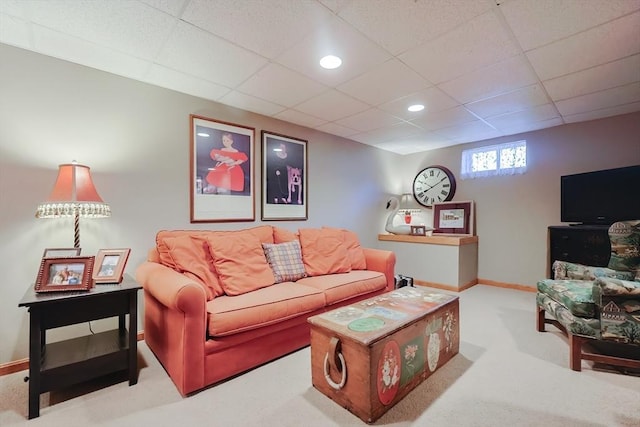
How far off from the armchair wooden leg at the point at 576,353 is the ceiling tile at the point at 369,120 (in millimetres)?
2544

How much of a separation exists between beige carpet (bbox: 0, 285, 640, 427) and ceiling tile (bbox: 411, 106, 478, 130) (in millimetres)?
2381

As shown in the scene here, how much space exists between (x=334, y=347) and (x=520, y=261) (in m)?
3.63

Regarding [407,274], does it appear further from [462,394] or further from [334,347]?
[334,347]

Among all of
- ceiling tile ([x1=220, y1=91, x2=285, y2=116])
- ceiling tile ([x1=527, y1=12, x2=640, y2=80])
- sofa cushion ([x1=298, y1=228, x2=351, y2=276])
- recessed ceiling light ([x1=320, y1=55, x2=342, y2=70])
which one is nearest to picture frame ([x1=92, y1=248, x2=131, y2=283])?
sofa cushion ([x1=298, y1=228, x2=351, y2=276])

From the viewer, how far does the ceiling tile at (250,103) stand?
9.14 feet

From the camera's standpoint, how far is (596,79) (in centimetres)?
241

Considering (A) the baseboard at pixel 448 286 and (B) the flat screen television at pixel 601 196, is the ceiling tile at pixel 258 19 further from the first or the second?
(A) the baseboard at pixel 448 286

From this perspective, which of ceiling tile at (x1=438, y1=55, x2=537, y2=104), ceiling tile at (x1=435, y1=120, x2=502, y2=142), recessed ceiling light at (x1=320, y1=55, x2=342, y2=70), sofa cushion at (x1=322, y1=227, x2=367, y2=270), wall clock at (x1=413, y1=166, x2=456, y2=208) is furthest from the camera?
wall clock at (x1=413, y1=166, x2=456, y2=208)

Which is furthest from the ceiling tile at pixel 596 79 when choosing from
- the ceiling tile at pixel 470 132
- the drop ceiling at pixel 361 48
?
the ceiling tile at pixel 470 132

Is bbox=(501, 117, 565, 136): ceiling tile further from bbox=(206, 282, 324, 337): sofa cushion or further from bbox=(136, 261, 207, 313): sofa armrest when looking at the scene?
bbox=(136, 261, 207, 313): sofa armrest

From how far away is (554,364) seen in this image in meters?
2.02

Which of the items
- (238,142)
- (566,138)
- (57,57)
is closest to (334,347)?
(238,142)

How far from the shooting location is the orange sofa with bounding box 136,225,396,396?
5.61ft

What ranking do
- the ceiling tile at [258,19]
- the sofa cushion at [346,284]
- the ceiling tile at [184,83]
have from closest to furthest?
the ceiling tile at [258,19] → the ceiling tile at [184,83] → the sofa cushion at [346,284]
